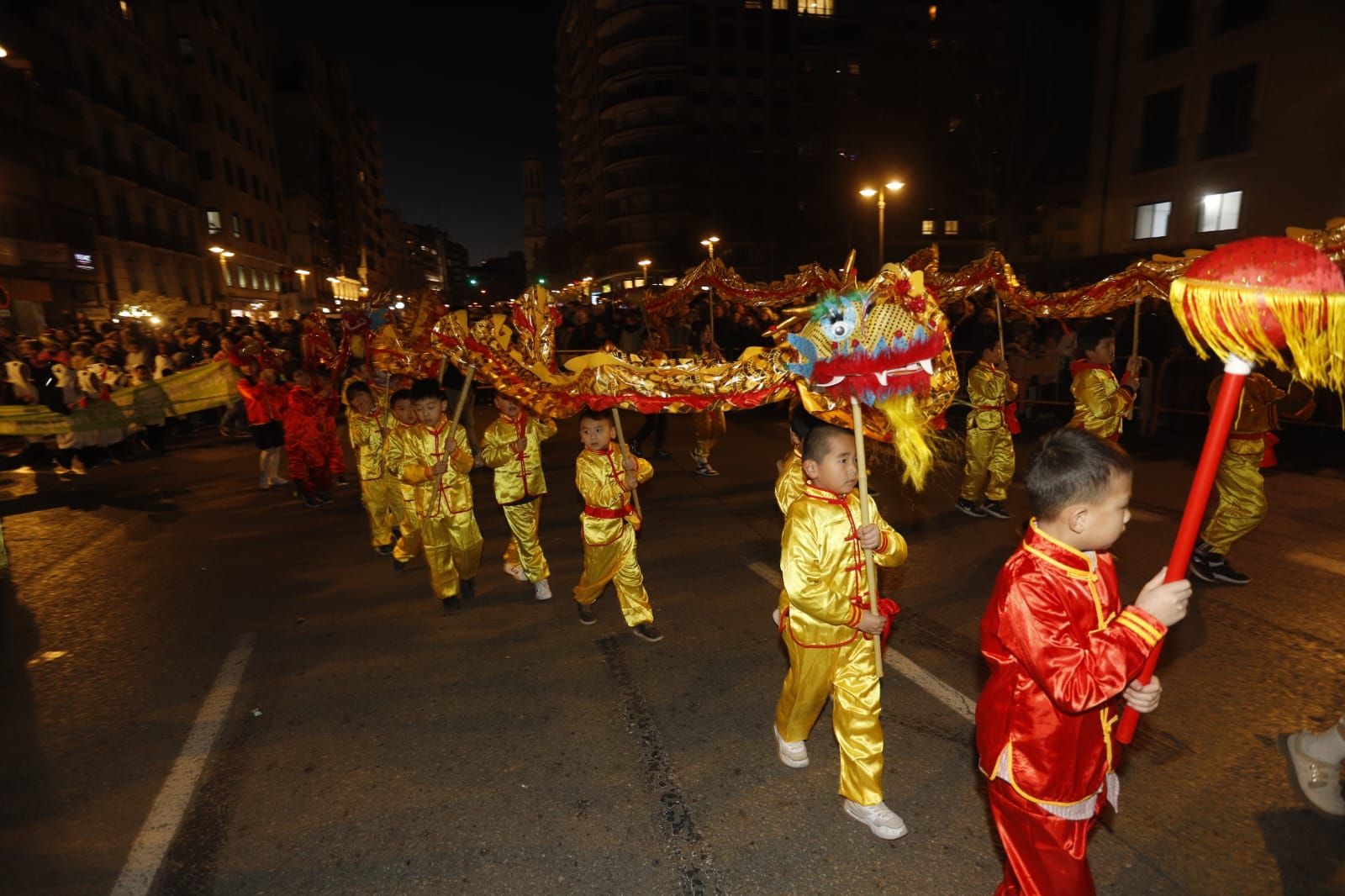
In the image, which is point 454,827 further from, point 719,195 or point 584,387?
point 719,195

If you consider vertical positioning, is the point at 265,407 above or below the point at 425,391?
below

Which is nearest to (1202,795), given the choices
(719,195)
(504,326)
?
(504,326)

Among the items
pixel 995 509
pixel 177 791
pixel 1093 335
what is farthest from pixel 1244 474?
pixel 177 791

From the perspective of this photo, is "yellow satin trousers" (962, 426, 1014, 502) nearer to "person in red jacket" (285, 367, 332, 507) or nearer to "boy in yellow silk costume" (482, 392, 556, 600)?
"boy in yellow silk costume" (482, 392, 556, 600)

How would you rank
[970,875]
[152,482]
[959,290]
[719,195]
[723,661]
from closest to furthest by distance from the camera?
[970,875]
[723,661]
[959,290]
[152,482]
[719,195]

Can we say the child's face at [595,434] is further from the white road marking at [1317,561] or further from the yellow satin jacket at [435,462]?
the white road marking at [1317,561]

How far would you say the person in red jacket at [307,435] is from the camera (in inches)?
325

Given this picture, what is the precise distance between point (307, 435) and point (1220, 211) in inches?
924

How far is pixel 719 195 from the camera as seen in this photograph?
5306 centimetres

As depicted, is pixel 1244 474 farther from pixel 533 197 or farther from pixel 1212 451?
pixel 533 197

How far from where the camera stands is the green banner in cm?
1044

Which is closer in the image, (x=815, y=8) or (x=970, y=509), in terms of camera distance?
(x=970, y=509)

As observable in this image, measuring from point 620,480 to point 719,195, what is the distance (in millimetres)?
52407

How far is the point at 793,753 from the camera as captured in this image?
3354mm
